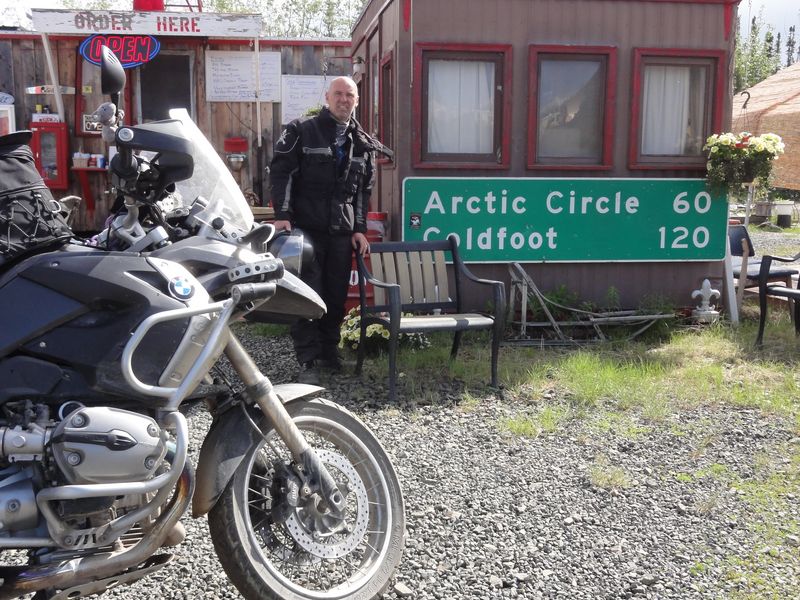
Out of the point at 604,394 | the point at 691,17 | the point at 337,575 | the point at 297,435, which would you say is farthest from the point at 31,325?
the point at 691,17

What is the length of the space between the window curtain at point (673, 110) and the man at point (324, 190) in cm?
304

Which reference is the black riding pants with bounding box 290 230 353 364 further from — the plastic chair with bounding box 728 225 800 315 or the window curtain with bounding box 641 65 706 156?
the plastic chair with bounding box 728 225 800 315

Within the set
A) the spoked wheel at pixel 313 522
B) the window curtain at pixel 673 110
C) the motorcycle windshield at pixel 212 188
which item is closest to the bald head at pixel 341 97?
the window curtain at pixel 673 110

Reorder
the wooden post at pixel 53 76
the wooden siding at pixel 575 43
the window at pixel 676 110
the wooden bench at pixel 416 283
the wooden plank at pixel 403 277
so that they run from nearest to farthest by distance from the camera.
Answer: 1. the wooden bench at pixel 416 283
2. the wooden plank at pixel 403 277
3. the wooden siding at pixel 575 43
4. the window at pixel 676 110
5. the wooden post at pixel 53 76

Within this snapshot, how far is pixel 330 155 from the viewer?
→ 6.28 meters

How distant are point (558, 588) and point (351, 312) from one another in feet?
14.2

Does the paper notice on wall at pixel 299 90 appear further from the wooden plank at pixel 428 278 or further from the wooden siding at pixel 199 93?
the wooden plank at pixel 428 278

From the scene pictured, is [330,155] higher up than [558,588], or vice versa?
[330,155]

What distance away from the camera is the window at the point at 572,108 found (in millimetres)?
7945

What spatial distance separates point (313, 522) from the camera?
288 centimetres

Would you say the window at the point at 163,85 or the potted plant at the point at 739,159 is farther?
the window at the point at 163,85

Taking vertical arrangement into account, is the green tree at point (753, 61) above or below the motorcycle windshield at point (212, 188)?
above

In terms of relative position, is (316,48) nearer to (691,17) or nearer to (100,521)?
(691,17)

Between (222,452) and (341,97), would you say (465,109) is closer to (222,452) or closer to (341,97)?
(341,97)
